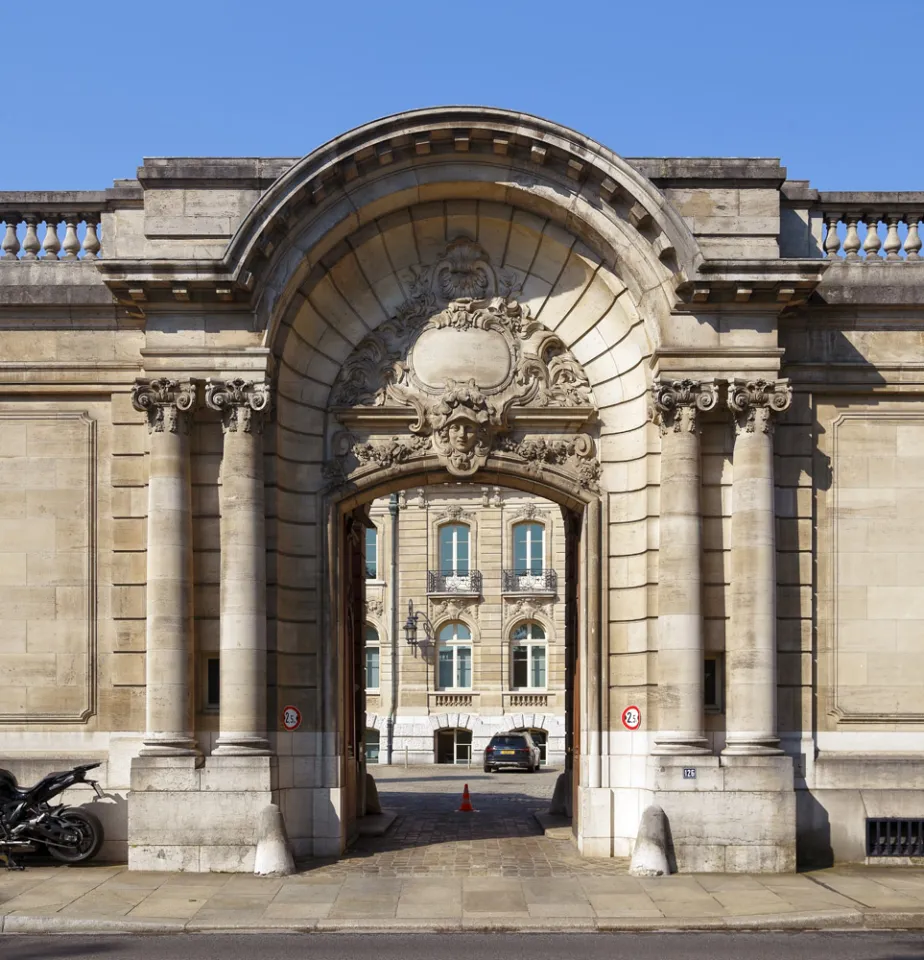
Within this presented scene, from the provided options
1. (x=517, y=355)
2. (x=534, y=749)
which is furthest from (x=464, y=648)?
(x=517, y=355)

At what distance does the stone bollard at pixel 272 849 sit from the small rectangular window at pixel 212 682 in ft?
6.05

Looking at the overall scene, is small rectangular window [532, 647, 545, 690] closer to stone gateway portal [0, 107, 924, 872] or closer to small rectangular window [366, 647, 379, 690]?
small rectangular window [366, 647, 379, 690]

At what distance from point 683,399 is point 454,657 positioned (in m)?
31.2

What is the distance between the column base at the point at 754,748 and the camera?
18.5 m

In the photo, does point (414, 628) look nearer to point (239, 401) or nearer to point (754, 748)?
point (239, 401)

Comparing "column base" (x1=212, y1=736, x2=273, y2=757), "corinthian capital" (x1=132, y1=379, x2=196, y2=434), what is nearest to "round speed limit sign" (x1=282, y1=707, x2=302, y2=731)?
"column base" (x1=212, y1=736, x2=273, y2=757)

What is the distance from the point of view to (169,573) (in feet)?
61.4

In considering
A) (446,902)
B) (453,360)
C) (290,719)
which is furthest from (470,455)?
(446,902)

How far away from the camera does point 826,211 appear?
2033cm

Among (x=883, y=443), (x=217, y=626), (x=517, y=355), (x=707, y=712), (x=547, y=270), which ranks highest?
(x=547, y=270)

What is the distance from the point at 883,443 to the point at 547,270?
5391mm

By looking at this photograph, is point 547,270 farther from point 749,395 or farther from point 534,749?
point 534,749

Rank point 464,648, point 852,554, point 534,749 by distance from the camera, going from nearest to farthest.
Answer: point 852,554
point 534,749
point 464,648

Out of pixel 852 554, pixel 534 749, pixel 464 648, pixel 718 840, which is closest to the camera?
pixel 718 840
